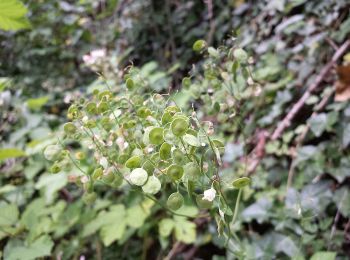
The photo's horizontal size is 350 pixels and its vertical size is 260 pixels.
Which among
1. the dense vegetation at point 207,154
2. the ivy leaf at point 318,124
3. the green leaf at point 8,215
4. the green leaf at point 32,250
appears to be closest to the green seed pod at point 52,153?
the dense vegetation at point 207,154

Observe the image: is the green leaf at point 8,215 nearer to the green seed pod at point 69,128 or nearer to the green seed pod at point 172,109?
the green seed pod at point 69,128

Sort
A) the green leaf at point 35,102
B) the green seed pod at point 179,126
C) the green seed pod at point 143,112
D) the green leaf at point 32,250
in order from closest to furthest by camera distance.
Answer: the green seed pod at point 179,126, the green seed pod at point 143,112, the green leaf at point 32,250, the green leaf at point 35,102

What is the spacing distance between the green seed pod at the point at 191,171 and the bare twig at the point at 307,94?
960 mm

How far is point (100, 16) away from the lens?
9.14 ft

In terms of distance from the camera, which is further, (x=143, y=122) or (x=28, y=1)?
(x=28, y=1)

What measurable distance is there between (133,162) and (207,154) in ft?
0.91

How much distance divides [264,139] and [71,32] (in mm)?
1820

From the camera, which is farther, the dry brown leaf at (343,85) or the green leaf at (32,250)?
the dry brown leaf at (343,85)

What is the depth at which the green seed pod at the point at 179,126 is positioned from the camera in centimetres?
54

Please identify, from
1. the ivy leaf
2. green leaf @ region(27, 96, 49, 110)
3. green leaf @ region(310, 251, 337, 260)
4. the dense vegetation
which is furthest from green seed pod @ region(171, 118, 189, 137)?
green leaf @ region(27, 96, 49, 110)

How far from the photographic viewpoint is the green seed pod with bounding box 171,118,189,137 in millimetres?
538

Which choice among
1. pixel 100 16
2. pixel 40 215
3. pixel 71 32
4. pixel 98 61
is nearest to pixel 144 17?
pixel 100 16

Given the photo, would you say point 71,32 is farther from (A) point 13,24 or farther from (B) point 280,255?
(B) point 280,255

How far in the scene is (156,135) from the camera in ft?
1.89
